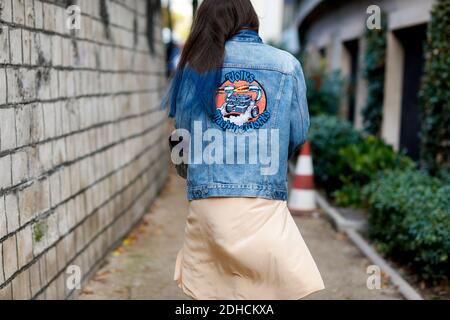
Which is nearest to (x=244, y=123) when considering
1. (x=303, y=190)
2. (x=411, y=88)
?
(x=303, y=190)

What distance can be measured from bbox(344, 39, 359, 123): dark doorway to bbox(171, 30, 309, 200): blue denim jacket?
30.1 ft

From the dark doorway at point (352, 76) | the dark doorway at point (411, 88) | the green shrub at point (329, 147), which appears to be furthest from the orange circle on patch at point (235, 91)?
the dark doorway at point (352, 76)

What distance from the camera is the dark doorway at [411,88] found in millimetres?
8508

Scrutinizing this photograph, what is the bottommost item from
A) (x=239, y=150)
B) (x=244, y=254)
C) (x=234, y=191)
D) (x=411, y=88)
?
(x=244, y=254)

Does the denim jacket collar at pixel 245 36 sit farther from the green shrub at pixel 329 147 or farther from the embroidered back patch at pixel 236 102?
the green shrub at pixel 329 147

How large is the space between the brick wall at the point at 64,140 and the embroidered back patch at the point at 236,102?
121 centimetres

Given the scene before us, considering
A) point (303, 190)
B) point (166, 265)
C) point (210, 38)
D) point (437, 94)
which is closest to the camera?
point (210, 38)

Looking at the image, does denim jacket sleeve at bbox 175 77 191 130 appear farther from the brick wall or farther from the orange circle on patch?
the brick wall

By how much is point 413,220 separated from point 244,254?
2.62 meters

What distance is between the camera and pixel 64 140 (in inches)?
169

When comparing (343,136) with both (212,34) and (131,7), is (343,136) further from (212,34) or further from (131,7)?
(212,34)

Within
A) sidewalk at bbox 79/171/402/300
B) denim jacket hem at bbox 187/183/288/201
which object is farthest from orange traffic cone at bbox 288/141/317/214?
denim jacket hem at bbox 187/183/288/201

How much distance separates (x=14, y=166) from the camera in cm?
334

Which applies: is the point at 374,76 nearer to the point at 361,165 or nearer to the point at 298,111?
the point at 361,165
